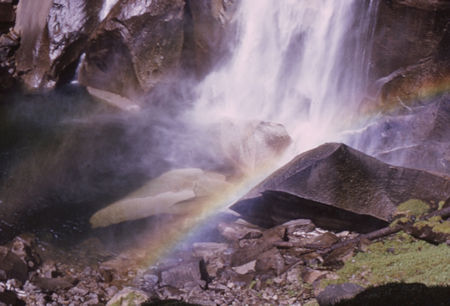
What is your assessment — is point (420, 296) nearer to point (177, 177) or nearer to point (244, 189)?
point (244, 189)

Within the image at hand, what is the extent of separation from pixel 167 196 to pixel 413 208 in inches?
225

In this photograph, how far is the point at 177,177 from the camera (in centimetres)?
1118

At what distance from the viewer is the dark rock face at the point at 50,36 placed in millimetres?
16016

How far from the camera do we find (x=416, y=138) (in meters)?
9.40

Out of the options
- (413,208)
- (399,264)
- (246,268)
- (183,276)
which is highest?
(413,208)

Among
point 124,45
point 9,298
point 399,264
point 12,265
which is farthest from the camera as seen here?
point 124,45

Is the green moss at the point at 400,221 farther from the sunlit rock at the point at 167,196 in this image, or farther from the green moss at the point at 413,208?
the sunlit rock at the point at 167,196

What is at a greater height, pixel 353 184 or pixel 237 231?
pixel 353 184

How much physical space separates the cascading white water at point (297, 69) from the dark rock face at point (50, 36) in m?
5.60

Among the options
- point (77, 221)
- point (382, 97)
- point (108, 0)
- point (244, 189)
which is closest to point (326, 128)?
point (382, 97)

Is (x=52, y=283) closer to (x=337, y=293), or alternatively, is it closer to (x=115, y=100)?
(x=337, y=293)

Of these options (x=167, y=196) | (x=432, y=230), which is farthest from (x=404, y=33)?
(x=167, y=196)

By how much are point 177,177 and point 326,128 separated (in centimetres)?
500

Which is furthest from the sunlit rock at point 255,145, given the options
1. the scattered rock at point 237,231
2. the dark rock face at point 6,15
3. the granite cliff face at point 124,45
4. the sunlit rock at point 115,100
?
the dark rock face at point 6,15
